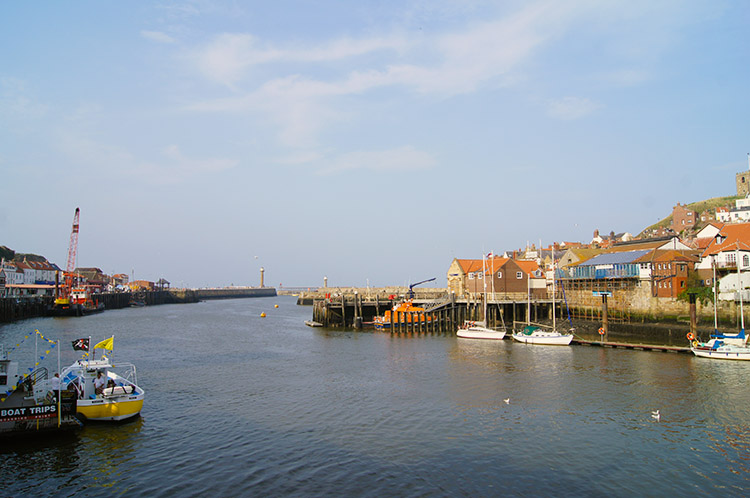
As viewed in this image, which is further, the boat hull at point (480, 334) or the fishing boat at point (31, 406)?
the boat hull at point (480, 334)

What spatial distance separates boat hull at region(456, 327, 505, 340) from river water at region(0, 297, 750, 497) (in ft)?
56.1

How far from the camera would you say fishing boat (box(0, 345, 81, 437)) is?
23.0m

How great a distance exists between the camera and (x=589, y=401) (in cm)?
3100

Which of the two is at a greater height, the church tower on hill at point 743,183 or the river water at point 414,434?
the church tower on hill at point 743,183

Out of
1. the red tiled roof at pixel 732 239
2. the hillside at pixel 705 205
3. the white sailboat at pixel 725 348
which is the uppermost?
the hillside at pixel 705 205

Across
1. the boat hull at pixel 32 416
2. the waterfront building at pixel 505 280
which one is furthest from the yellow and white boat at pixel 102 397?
the waterfront building at pixel 505 280

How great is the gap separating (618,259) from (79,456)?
76.2 metres

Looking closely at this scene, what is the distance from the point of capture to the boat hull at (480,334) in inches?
2466

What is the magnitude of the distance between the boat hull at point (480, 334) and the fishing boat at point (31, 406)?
48.1 metres

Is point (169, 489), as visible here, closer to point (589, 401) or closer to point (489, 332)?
point (589, 401)

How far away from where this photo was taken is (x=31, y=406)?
23594 millimetres

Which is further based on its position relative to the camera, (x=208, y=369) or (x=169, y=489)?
(x=208, y=369)

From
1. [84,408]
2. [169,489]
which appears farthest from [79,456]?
[169,489]

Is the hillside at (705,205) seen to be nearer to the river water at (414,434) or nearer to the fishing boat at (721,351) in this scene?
the fishing boat at (721,351)
